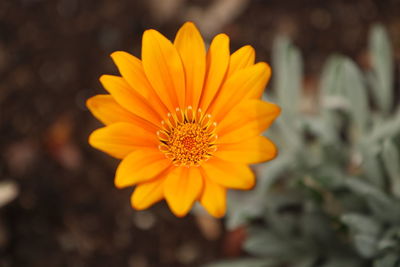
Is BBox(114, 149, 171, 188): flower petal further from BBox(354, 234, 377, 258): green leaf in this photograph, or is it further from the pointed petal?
BBox(354, 234, 377, 258): green leaf

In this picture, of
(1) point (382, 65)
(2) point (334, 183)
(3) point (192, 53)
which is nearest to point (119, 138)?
(3) point (192, 53)

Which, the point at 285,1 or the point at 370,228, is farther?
the point at 285,1

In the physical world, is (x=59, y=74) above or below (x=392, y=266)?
above

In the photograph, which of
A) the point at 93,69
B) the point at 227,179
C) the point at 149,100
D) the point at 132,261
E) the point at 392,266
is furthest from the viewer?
the point at 93,69

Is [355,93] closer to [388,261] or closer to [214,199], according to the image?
[388,261]

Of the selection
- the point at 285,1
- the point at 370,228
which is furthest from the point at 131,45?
the point at 370,228

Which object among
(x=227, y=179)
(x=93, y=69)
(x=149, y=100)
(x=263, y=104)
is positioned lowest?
(x=227, y=179)

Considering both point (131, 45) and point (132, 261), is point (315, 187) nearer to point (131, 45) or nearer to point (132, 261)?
point (132, 261)
